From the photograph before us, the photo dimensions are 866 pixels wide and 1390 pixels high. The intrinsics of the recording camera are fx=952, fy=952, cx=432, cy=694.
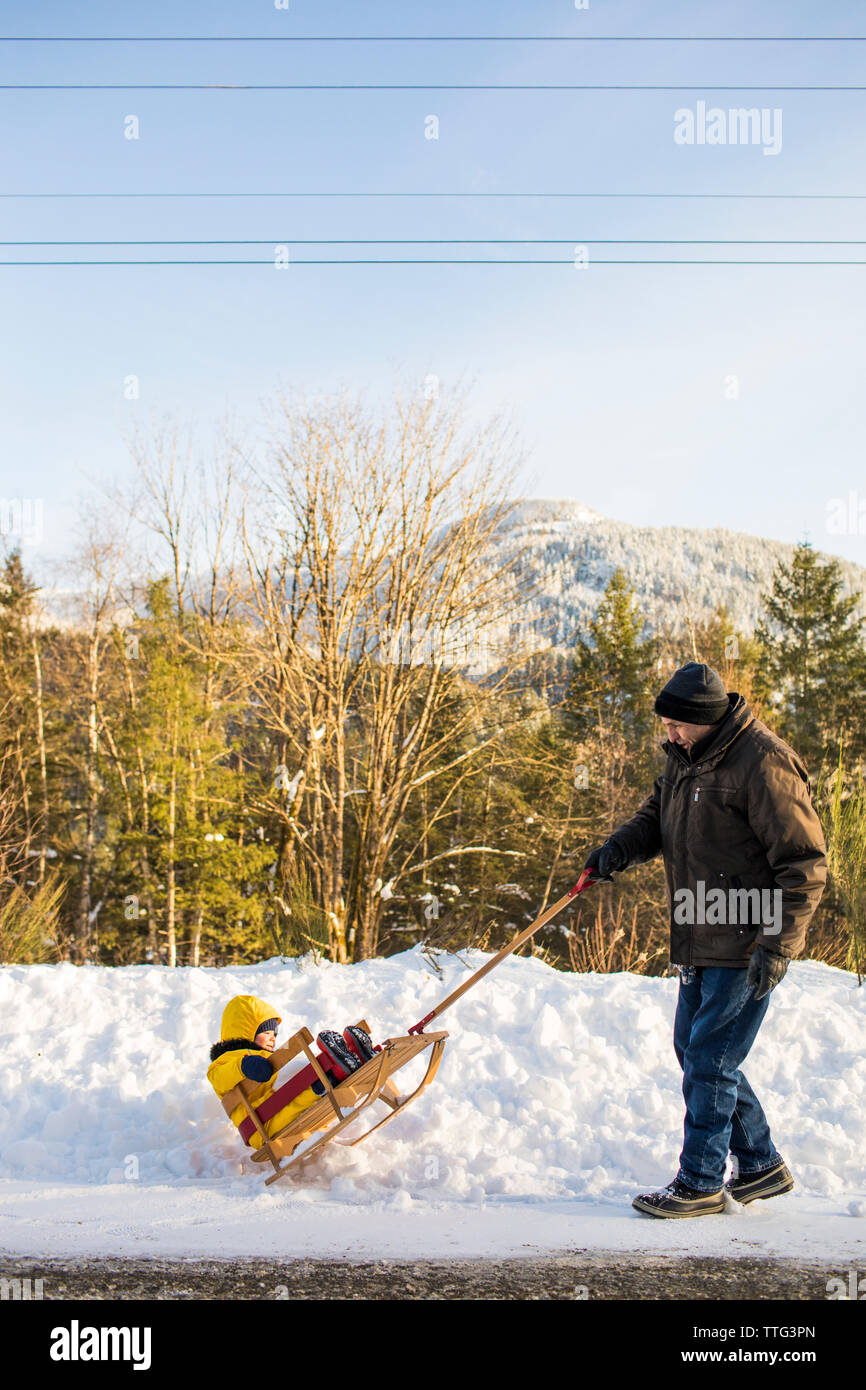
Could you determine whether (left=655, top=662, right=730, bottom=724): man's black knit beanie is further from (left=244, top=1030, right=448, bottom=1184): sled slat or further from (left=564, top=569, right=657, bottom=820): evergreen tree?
(left=564, top=569, right=657, bottom=820): evergreen tree

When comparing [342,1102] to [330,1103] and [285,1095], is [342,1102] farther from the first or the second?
[285,1095]

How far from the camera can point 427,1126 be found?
465cm

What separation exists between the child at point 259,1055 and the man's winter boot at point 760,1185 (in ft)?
5.38

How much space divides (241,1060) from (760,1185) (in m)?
2.32

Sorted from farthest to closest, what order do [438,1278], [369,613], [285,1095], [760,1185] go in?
[369,613] → [285,1095] → [760,1185] → [438,1278]

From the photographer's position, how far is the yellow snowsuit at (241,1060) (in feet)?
14.1

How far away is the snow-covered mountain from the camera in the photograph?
60.0 feet

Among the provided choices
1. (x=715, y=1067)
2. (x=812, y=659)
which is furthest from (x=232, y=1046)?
(x=812, y=659)

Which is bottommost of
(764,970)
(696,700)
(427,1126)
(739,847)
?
(427,1126)

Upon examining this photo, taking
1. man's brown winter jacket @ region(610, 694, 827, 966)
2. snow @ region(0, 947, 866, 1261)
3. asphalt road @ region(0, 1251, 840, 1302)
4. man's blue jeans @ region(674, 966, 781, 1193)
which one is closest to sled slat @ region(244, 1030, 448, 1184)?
snow @ region(0, 947, 866, 1261)

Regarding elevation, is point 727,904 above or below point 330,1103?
above
